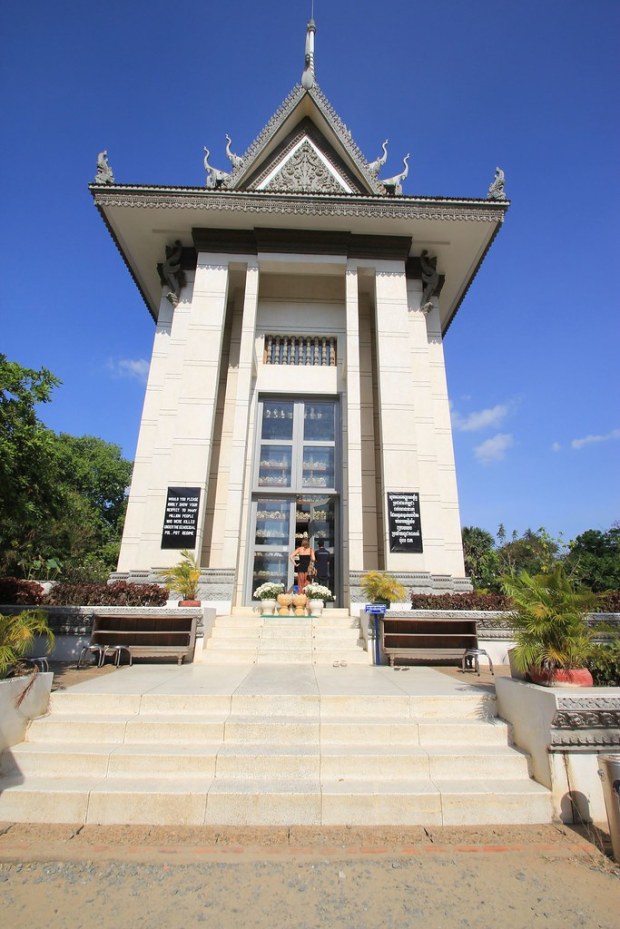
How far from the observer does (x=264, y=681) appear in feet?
18.4

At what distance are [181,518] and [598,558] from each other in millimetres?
42252

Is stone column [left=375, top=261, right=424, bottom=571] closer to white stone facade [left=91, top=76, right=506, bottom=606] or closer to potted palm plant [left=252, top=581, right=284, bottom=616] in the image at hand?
white stone facade [left=91, top=76, right=506, bottom=606]

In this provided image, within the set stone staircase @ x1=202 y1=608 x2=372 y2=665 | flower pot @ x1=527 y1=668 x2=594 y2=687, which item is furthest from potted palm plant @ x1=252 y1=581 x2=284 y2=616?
flower pot @ x1=527 y1=668 x2=594 y2=687

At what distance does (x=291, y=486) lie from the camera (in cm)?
1275

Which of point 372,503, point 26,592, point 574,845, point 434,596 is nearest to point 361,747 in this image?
point 574,845

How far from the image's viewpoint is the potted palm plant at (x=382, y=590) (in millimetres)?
9055

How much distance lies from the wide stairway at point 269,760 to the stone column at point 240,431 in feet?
18.5

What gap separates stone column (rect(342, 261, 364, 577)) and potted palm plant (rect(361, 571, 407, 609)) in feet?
3.69

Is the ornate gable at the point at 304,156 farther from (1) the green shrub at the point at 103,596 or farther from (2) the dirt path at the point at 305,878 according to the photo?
(2) the dirt path at the point at 305,878

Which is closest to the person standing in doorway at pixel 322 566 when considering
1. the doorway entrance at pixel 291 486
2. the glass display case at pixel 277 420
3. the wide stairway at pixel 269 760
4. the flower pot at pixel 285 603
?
the doorway entrance at pixel 291 486

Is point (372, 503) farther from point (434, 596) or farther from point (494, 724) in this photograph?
point (494, 724)

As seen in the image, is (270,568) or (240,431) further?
(270,568)

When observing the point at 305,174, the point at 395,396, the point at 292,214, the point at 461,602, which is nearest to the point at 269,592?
the point at 461,602

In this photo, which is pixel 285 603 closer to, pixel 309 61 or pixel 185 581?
pixel 185 581
